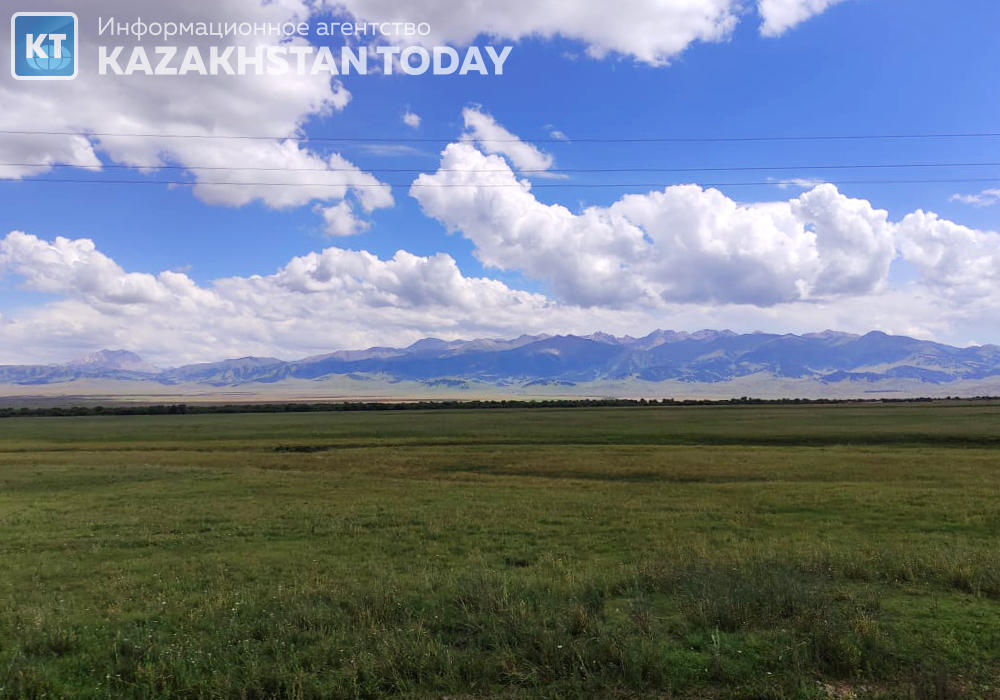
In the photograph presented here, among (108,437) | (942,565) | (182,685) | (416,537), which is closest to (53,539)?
(416,537)

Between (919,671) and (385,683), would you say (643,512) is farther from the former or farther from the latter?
(385,683)

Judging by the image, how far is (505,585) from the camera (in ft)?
44.1

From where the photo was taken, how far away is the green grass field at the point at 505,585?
937 cm

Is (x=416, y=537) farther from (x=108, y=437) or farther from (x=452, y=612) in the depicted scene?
(x=108, y=437)

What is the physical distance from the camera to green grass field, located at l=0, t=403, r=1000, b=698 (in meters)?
9.37

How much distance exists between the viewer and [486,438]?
70.6m

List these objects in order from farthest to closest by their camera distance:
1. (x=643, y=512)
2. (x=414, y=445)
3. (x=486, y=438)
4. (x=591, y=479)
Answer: (x=486, y=438) < (x=414, y=445) < (x=591, y=479) < (x=643, y=512)

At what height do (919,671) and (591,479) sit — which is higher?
(919,671)

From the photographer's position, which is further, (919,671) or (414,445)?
(414,445)

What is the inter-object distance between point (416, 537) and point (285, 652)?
10.9 m

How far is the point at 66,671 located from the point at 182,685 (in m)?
2.61

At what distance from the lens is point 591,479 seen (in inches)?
1500

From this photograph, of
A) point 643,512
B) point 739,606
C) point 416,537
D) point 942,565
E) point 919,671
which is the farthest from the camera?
point 643,512

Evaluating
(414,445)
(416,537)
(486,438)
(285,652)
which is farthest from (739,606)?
(486,438)
